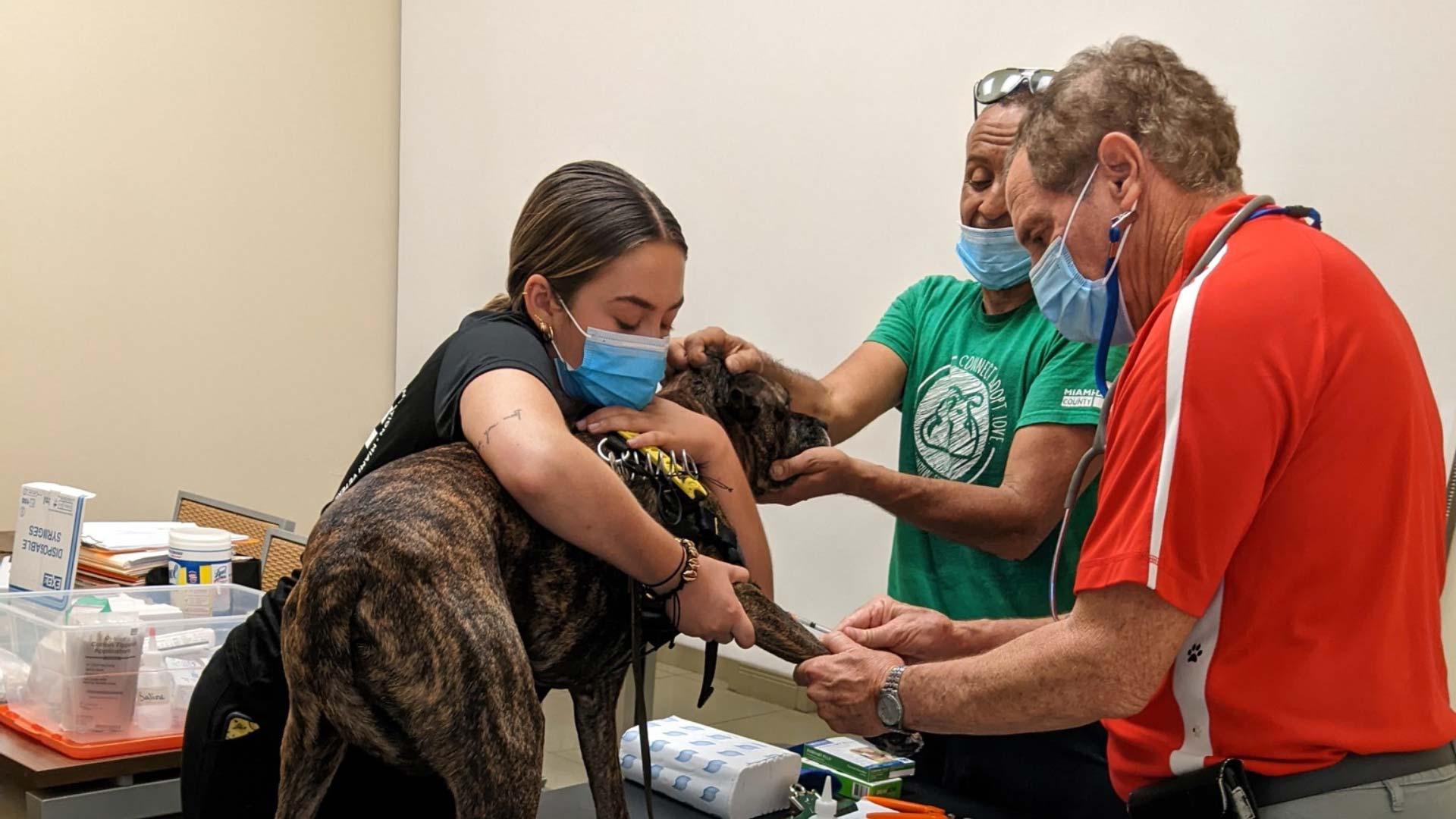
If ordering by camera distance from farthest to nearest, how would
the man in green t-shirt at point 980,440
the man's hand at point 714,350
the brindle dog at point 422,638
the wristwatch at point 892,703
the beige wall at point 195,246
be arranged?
1. the beige wall at point 195,246
2. the man's hand at point 714,350
3. the man in green t-shirt at point 980,440
4. the wristwatch at point 892,703
5. the brindle dog at point 422,638

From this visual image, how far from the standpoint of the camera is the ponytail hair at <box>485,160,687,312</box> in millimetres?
1809

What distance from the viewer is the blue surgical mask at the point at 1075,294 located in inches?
65.5

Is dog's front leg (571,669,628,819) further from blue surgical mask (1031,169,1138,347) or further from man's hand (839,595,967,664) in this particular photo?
blue surgical mask (1031,169,1138,347)

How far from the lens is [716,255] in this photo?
5.03 meters

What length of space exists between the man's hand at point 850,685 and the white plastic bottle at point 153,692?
3.78ft

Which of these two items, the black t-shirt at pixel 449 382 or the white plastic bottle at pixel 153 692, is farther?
the white plastic bottle at pixel 153 692

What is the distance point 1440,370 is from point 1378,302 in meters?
1.75

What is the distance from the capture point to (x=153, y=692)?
218cm

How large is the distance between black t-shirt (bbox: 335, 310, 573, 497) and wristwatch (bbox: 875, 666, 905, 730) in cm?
64

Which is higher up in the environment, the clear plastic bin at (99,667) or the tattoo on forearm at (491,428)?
the tattoo on forearm at (491,428)

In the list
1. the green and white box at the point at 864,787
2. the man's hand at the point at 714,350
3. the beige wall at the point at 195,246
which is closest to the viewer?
the green and white box at the point at 864,787

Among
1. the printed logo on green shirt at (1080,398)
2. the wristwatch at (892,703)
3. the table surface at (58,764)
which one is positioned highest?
the printed logo on green shirt at (1080,398)

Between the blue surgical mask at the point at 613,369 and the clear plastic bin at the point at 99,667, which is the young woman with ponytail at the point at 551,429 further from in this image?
the clear plastic bin at the point at 99,667

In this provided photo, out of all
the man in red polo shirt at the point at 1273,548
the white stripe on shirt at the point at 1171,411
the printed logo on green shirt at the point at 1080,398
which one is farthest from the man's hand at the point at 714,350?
the white stripe on shirt at the point at 1171,411
